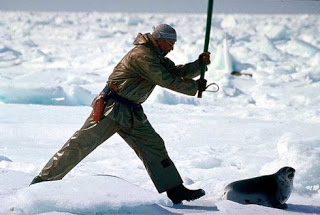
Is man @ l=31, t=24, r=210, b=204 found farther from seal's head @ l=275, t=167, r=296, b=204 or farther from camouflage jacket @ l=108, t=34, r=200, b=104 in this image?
seal's head @ l=275, t=167, r=296, b=204

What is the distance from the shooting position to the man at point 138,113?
11.0ft

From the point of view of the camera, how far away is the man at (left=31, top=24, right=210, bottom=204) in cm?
337

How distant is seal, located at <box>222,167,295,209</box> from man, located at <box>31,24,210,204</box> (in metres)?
0.20

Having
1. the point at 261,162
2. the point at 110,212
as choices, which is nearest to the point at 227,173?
the point at 261,162

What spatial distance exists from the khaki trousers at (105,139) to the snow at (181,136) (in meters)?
0.12

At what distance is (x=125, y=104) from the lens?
11.3 feet

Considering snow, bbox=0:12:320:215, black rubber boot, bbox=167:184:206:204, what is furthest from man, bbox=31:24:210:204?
snow, bbox=0:12:320:215

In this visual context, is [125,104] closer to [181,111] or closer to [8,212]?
[8,212]

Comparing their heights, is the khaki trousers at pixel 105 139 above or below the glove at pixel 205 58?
below

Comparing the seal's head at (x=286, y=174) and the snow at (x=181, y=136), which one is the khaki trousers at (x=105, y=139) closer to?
the snow at (x=181, y=136)

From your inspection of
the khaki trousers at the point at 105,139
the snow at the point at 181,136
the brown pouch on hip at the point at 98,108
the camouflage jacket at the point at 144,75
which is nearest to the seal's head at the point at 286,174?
the snow at the point at 181,136

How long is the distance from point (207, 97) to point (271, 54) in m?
6.75

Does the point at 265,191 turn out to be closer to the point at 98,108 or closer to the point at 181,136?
the point at 98,108

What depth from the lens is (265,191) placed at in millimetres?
3477
